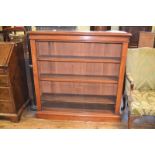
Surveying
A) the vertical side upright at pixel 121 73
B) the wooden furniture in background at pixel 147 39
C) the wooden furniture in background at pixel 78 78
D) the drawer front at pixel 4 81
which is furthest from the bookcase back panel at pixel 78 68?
the wooden furniture in background at pixel 147 39

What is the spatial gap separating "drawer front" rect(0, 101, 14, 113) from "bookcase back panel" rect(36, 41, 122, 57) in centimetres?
73

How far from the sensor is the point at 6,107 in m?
2.07

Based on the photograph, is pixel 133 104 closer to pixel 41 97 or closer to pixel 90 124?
pixel 90 124

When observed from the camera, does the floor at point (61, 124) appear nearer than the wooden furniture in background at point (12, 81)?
No

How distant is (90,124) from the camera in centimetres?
212

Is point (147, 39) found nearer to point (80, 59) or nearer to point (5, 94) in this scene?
point (80, 59)

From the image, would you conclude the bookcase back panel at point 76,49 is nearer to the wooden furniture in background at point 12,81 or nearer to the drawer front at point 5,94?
the wooden furniture in background at point 12,81

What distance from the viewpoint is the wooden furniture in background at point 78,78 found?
2037 mm

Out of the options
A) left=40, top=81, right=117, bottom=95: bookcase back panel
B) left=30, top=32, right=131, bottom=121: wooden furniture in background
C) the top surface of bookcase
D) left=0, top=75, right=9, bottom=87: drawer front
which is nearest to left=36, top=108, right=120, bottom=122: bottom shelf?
left=30, top=32, right=131, bottom=121: wooden furniture in background

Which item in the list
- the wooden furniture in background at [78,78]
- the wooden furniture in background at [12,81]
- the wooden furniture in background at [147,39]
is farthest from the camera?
the wooden furniture in background at [147,39]

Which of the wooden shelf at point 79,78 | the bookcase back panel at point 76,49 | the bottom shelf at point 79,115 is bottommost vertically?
the bottom shelf at point 79,115

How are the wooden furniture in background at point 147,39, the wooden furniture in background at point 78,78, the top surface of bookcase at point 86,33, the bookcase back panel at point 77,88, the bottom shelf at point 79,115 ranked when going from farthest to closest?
the wooden furniture in background at point 147,39
the bookcase back panel at point 77,88
the bottom shelf at point 79,115
the wooden furniture in background at point 78,78
the top surface of bookcase at point 86,33
